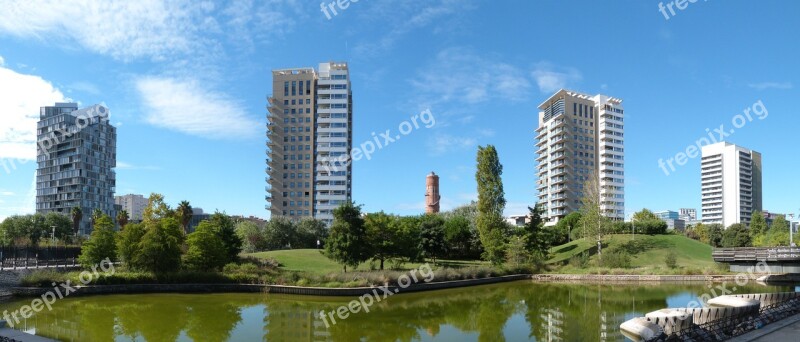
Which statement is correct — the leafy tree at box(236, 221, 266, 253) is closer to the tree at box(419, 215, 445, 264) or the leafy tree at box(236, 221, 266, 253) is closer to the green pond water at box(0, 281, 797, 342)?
the tree at box(419, 215, 445, 264)

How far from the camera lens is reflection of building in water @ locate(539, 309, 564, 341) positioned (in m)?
19.6

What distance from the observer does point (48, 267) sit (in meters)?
Result: 36.3

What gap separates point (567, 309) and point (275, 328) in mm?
15203

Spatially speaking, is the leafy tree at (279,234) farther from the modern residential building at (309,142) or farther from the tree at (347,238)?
the tree at (347,238)

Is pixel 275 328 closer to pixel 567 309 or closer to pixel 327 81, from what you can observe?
pixel 567 309

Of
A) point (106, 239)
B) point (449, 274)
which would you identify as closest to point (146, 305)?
point (106, 239)

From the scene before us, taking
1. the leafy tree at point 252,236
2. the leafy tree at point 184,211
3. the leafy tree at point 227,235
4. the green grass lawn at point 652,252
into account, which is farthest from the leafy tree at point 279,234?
the green grass lawn at point 652,252

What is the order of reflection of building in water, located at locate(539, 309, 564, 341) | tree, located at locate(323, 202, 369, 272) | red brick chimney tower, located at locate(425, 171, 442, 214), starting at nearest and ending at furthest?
reflection of building in water, located at locate(539, 309, 564, 341), tree, located at locate(323, 202, 369, 272), red brick chimney tower, located at locate(425, 171, 442, 214)

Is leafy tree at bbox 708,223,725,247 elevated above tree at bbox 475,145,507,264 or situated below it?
below

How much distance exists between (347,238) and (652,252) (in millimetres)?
36966

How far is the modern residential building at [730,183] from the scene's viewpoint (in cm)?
15762

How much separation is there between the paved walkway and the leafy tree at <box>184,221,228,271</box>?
102ft

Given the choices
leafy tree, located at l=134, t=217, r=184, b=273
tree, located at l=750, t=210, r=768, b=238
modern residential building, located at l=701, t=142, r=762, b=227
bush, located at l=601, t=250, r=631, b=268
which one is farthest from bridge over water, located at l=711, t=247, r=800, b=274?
modern residential building, located at l=701, t=142, r=762, b=227

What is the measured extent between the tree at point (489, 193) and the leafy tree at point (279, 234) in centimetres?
2982
